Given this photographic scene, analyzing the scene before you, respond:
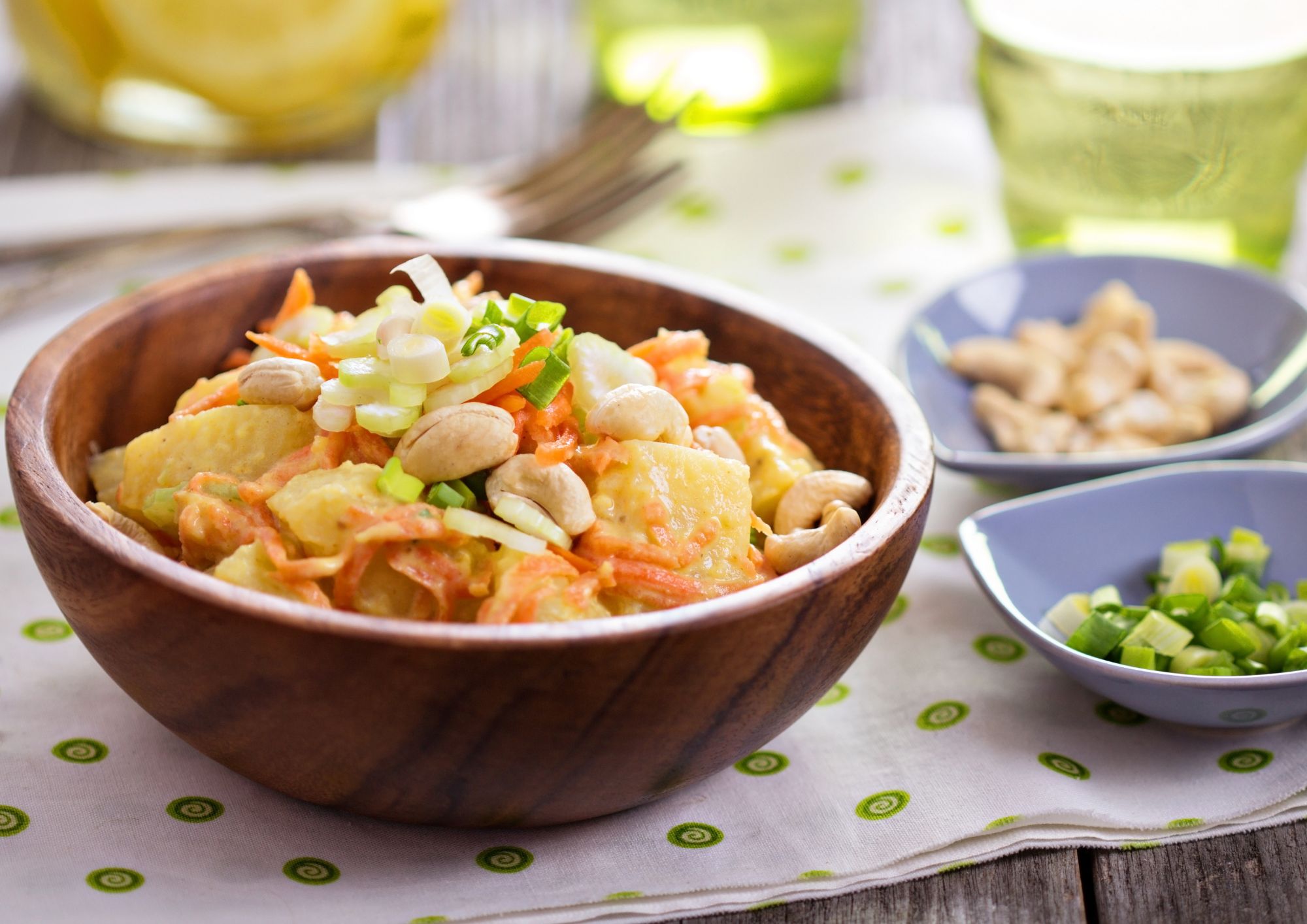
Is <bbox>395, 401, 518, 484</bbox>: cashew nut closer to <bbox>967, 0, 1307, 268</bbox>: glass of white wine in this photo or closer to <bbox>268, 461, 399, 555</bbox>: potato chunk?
<bbox>268, 461, 399, 555</bbox>: potato chunk

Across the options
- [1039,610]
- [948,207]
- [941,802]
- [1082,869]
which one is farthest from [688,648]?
[948,207]

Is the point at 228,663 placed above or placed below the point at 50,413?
below

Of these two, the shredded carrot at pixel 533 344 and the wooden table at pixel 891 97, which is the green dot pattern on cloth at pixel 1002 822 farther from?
the shredded carrot at pixel 533 344

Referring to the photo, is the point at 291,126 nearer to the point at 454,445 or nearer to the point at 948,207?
the point at 948,207

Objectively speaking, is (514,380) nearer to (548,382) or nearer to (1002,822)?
(548,382)

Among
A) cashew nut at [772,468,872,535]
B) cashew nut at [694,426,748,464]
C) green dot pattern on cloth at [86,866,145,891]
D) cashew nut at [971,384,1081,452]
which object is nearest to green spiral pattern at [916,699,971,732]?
cashew nut at [772,468,872,535]

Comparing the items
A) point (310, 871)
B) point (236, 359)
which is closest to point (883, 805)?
point (310, 871)

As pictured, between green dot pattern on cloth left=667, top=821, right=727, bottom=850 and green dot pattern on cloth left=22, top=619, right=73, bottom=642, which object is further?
green dot pattern on cloth left=22, top=619, right=73, bottom=642
